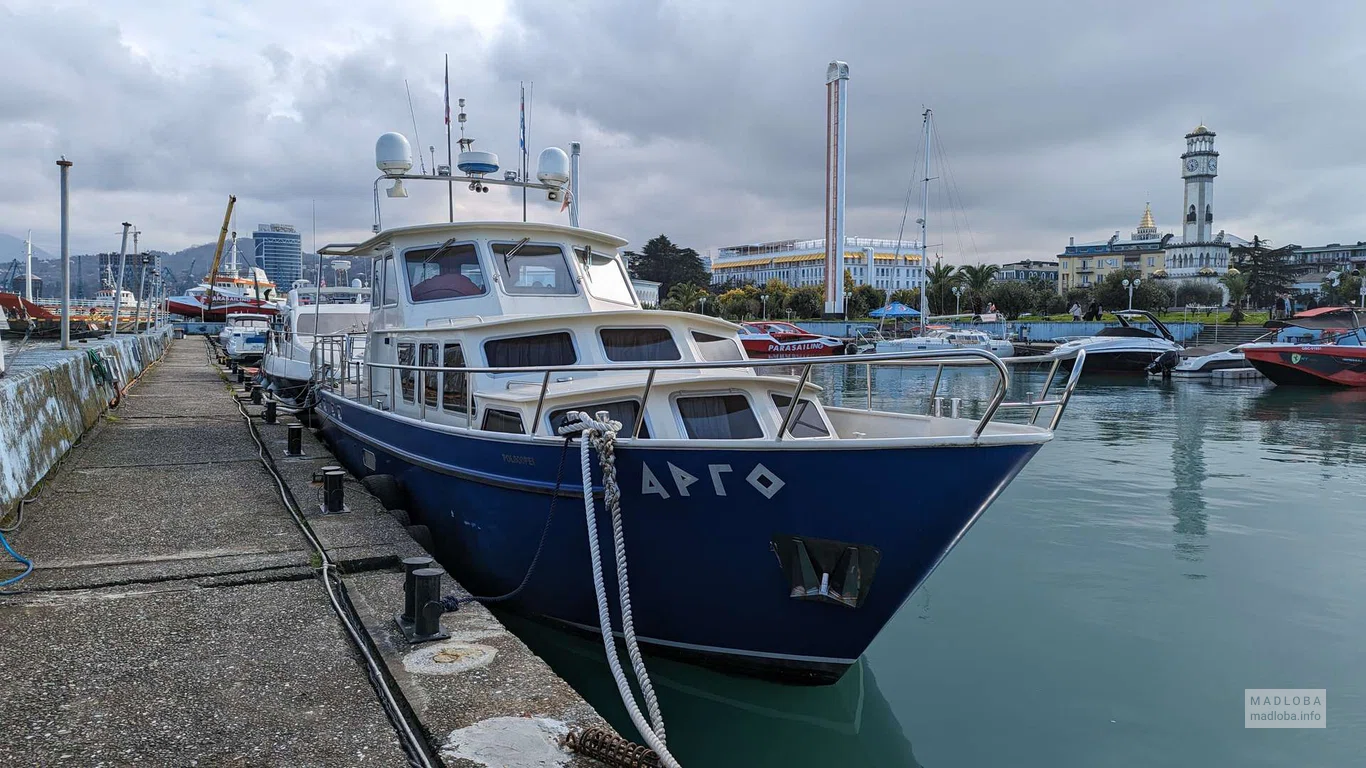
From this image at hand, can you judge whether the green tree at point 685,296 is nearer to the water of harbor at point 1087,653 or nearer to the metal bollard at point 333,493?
the water of harbor at point 1087,653

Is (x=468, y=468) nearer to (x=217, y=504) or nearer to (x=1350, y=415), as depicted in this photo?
(x=217, y=504)

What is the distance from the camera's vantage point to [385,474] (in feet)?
28.8

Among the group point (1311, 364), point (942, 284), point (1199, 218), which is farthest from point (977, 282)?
point (1199, 218)

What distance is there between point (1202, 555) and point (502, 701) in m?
8.97

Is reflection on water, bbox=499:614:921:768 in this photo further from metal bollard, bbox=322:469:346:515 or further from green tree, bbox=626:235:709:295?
green tree, bbox=626:235:709:295

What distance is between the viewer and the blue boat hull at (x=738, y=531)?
201 inches

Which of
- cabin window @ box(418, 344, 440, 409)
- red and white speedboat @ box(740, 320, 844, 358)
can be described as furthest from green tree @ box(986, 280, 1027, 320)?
cabin window @ box(418, 344, 440, 409)

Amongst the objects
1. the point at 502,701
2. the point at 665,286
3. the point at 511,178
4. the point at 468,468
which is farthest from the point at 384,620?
the point at 665,286

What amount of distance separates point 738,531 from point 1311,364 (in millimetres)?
34809

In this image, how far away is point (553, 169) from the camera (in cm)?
1126

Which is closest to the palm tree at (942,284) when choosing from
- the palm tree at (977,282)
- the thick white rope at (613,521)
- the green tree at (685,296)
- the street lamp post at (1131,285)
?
the palm tree at (977,282)

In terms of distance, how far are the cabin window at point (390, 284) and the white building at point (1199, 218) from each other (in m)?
137

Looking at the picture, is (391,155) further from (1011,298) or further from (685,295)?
(685,295)

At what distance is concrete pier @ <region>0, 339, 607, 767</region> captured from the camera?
361 cm
